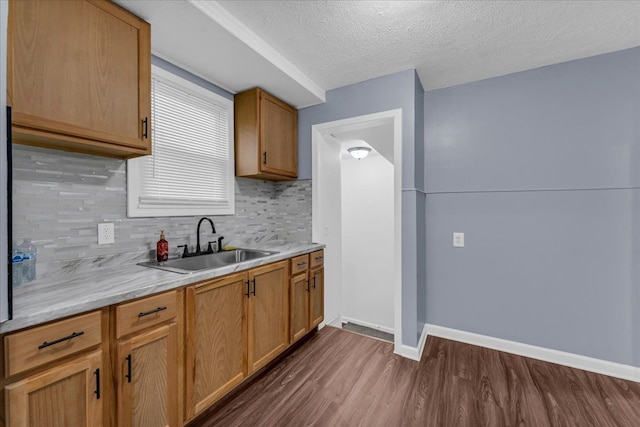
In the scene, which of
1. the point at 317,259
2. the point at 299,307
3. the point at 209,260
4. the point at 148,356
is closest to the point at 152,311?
the point at 148,356

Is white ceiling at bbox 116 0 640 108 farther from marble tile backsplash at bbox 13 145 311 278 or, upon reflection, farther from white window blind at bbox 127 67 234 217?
marble tile backsplash at bbox 13 145 311 278

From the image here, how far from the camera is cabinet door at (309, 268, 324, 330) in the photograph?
2.59 m

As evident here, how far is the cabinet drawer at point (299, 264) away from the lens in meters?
2.33

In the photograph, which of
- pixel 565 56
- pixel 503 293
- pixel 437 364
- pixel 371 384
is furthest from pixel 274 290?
pixel 565 56

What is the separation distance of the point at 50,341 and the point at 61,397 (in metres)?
0.24

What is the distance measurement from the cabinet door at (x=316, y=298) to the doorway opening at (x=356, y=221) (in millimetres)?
131

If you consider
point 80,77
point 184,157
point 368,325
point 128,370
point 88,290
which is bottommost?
point 368,325

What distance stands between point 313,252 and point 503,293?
1.77 meters

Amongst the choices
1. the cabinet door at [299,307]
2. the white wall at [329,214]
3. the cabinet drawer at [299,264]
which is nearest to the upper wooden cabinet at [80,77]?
the cabinet drawer at [299,264]

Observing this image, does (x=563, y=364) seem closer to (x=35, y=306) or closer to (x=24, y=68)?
(x=35, y=306)

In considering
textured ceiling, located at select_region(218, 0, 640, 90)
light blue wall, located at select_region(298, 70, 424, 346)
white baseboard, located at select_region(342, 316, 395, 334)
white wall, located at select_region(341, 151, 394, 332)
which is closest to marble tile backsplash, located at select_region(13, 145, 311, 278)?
textured ceiling, located at select_region(218, 0, 640, 90)

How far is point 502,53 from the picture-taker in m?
2.14

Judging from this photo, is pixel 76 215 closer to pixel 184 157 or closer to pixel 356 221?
pixel 184 157

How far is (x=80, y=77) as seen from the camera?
1.32 metres
